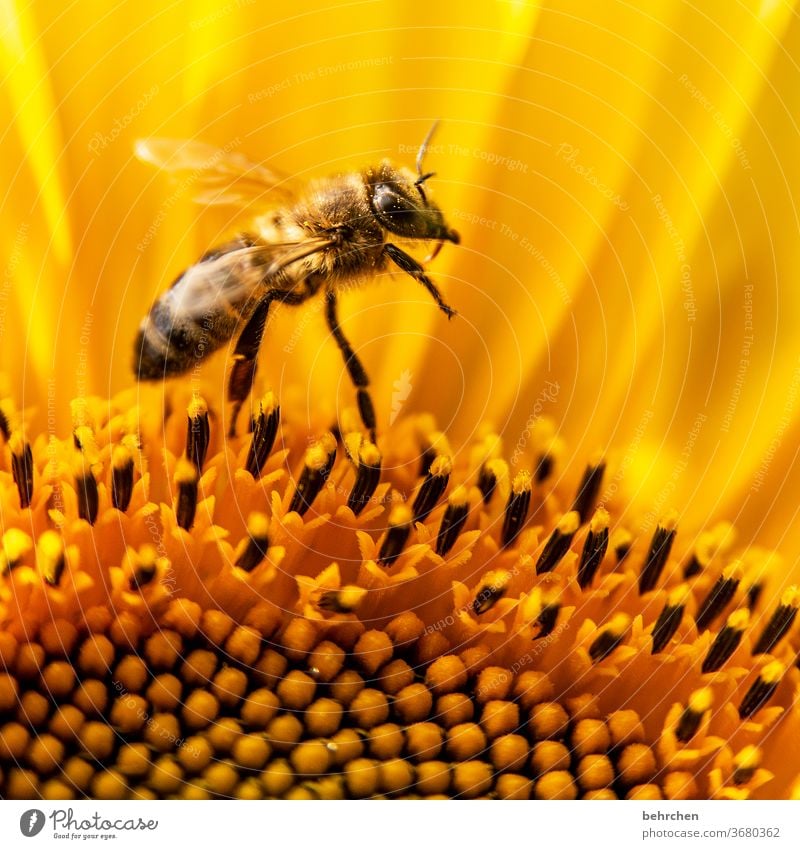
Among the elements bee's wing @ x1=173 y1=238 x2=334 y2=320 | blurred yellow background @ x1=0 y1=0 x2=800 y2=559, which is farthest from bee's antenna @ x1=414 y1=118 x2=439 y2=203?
bee's wing @ x1=173 y1=238 x2=334 y2=320

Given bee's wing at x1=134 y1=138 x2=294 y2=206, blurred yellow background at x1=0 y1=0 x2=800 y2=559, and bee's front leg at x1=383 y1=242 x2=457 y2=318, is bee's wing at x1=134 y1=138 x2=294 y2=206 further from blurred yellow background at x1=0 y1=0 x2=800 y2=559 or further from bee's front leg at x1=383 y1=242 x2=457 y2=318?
bee's front leg at x1=383 y1=242 x2=457 y2=318

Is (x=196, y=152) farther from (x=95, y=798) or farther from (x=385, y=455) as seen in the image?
(x=95, y=798)

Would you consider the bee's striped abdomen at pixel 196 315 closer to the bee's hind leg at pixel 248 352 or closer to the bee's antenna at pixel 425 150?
the bee's hind leg at pixel 248 352

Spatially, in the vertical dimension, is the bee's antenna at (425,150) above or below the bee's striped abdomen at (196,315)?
above

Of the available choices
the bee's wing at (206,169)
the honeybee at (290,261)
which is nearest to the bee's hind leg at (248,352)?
the honeybee at (290,261)

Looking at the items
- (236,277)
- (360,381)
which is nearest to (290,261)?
(236,277)

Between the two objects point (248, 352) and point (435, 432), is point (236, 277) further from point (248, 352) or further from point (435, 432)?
point (435, 432)
